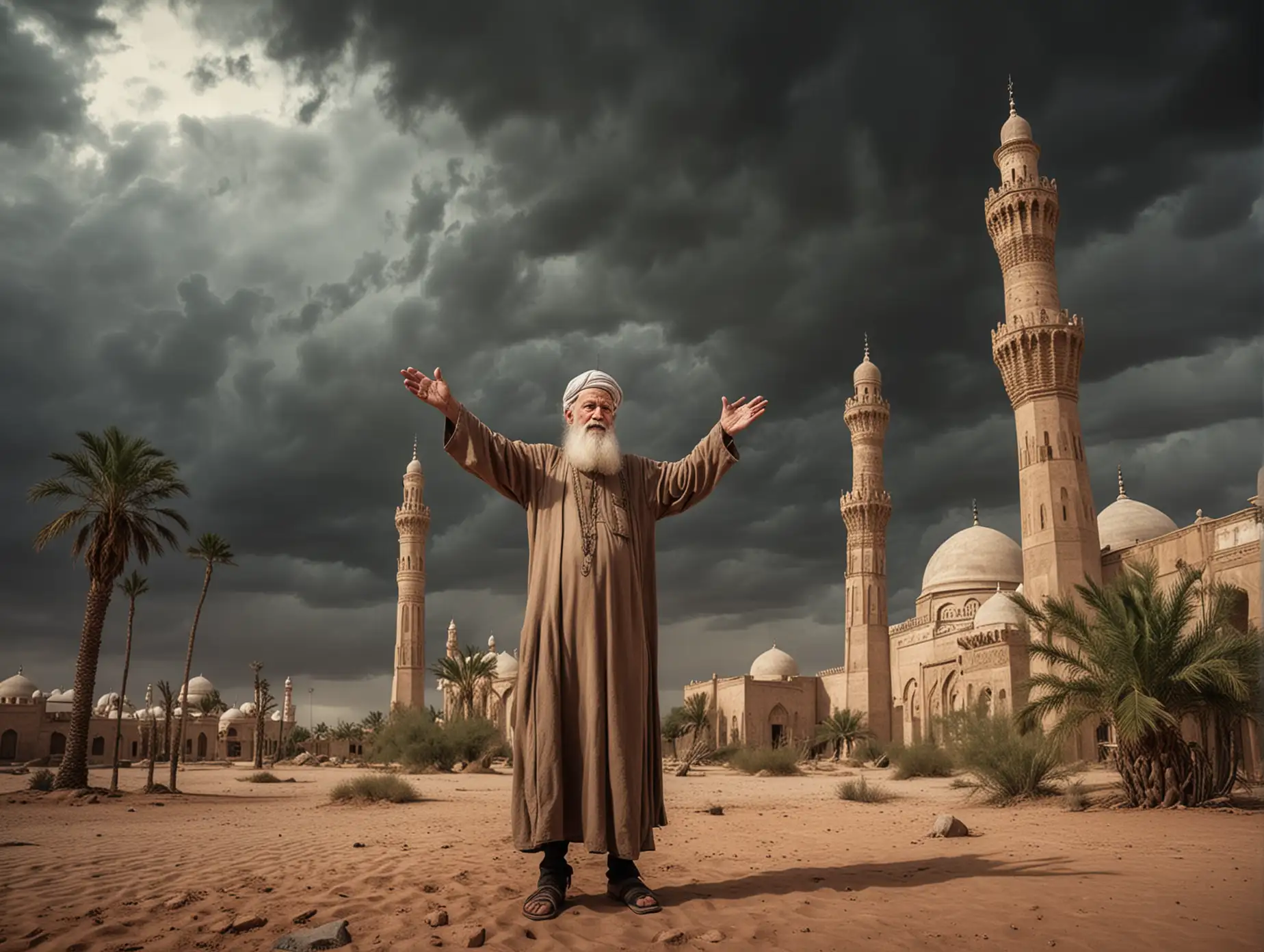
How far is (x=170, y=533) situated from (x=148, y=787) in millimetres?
5602

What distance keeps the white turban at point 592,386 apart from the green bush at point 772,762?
2579cm

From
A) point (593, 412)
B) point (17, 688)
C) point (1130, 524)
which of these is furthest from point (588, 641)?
point (17, 688)

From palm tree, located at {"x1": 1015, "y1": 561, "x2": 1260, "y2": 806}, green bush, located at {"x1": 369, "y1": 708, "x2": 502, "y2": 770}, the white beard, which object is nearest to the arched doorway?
green bush, located at {"x1": 369, "y1": 708, "x2": 502, "y2": 770}

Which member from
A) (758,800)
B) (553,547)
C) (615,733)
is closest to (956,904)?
(615,733)

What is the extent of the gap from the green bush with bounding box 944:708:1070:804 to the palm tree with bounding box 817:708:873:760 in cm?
2565

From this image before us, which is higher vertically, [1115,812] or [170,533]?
[170,533]

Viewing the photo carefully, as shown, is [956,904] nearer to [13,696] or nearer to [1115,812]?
[1115,812]

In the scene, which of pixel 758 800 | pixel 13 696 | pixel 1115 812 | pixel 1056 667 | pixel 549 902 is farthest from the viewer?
pixel 13 696

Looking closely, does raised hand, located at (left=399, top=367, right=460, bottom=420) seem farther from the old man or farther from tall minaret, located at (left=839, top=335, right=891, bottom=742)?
tall minaret, located at (left=839, top=335, right=891, bottom=742)

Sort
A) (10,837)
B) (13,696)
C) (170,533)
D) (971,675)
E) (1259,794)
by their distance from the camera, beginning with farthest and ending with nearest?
1. (13,696)
2. (971,675)
3. (170,533)
4. (1259,794)
5. (10,837)

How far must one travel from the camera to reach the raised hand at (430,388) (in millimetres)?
5434

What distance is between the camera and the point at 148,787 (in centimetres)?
2117

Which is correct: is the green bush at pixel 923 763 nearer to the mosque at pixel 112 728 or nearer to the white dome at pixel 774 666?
the white dome at pixel 774 666

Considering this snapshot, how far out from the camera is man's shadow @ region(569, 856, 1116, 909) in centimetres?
541
